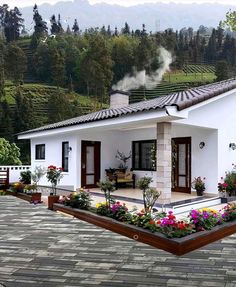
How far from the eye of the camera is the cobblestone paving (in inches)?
170

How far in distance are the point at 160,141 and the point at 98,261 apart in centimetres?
458

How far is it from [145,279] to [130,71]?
52564 mm

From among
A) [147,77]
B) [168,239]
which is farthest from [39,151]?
[147,77]

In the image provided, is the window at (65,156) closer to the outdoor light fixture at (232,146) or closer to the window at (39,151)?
the window at (39,151)

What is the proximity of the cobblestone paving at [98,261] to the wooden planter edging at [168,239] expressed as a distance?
0.12 metres

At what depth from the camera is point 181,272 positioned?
4.59 metres

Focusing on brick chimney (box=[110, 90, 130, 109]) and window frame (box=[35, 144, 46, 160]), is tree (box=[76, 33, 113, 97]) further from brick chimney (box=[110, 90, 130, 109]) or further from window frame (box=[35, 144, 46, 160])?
window frame (box=[35, 144, 46, 160])

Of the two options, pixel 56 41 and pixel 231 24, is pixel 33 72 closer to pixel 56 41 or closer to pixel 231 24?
pixel 56 41

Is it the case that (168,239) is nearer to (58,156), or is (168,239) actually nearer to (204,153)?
(204,153)

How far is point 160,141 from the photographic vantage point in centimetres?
912

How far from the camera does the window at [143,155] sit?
1297 cm

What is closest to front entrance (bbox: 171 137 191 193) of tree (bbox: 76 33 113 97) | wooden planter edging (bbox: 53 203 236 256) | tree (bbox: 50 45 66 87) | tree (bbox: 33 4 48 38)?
wooden planter edging (bbox: 53 203 236 256)

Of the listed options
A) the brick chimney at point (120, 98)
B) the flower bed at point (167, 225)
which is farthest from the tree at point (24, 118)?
the flower bed at point (167, 225)

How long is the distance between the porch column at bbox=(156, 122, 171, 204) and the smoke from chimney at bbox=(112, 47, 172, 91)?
43.2 metres
